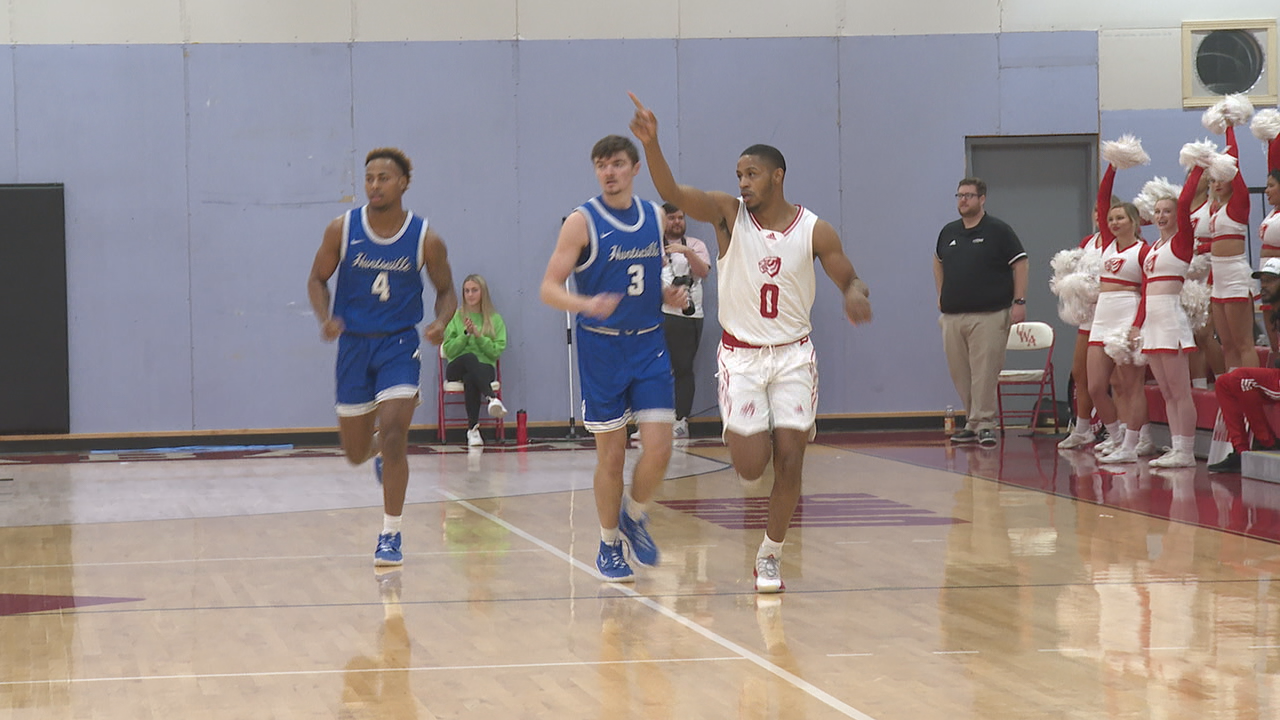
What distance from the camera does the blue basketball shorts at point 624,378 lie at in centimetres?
592

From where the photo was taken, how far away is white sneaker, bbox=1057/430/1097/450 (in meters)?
11.7

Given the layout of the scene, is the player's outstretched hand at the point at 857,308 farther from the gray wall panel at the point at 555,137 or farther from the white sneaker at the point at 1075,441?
the gray wall panel at the point at 555,137

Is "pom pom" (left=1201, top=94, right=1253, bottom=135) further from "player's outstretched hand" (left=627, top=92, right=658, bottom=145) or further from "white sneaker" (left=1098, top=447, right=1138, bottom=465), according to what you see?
"player's outstretched hand" (left=627, top=92, right=658, bottom=145)

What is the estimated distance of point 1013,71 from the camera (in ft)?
45.8

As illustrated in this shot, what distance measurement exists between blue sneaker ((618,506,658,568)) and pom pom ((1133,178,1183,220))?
5.80 m

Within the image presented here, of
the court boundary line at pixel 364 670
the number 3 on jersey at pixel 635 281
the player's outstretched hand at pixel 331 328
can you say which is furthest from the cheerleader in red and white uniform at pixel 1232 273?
the court boundary line at pixel 364 670

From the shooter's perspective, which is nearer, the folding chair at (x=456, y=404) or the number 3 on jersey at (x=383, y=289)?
the number 3 on jersey at (x=383, y=289)

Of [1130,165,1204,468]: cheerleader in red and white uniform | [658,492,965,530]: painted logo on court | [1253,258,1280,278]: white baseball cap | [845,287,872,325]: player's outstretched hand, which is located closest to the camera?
[845,287,872,325]: player's outstretched hand

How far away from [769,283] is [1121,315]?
575cm

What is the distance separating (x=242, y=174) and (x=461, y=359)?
112 inches

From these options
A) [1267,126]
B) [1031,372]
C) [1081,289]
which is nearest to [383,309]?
[1267,126]

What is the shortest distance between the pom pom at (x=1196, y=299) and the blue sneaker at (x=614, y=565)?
601 centimetres

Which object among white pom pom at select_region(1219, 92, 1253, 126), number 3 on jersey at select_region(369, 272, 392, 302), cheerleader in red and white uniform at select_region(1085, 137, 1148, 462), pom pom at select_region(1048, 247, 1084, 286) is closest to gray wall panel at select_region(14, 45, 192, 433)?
number 3 on jersey at select_region(369, 272, 392, 302)

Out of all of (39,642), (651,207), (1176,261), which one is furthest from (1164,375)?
(39,642)
